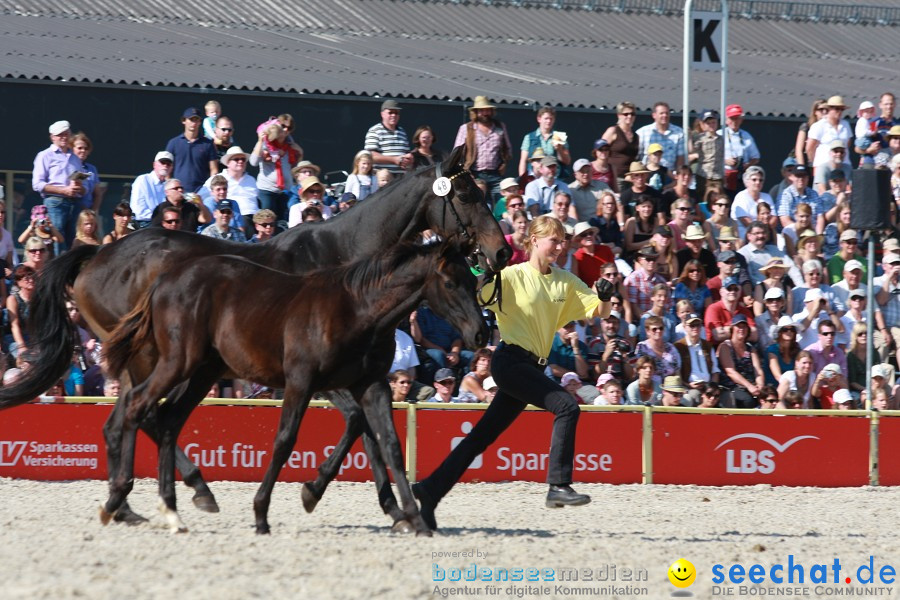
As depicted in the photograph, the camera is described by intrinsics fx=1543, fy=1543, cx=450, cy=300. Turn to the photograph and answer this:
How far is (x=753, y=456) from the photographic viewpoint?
12.4 m

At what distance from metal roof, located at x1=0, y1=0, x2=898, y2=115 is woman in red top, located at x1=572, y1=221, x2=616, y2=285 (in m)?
4.57

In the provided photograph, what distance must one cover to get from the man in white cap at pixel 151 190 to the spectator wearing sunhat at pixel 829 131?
7.26m

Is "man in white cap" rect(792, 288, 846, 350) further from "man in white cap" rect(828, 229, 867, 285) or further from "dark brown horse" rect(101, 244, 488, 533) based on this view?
"dark brown horse" rect(101, 244, 488, 533)

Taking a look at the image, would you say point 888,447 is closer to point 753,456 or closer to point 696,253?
point 753,456

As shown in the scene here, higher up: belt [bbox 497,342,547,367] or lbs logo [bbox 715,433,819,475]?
belt [bbox 497,342,547,367]

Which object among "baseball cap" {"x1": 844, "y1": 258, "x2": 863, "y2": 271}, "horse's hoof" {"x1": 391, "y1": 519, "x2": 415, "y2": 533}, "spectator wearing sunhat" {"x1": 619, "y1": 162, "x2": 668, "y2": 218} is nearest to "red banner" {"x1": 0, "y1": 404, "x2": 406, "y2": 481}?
"horse's hoof" {"x1": 391, "y1": 519, "x2": 415, "y2": 533}

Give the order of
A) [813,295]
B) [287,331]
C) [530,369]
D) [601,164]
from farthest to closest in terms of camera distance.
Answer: [601,164] → [813,295] → [530,369] → [287,331]

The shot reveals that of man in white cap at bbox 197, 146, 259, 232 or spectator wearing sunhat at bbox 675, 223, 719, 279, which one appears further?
spectator wearing sunhat at bbox 675, 223, 719, 279

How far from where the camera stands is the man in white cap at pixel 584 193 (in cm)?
1485

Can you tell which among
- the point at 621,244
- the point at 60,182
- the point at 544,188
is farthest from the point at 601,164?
the point at 60,182

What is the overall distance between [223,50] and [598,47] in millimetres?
6249

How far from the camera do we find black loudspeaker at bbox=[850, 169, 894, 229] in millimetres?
13539

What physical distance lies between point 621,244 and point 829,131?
3.92 m

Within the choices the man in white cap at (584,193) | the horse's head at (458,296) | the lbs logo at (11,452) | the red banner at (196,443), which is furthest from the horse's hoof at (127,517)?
the man in white cap at (584,193)
